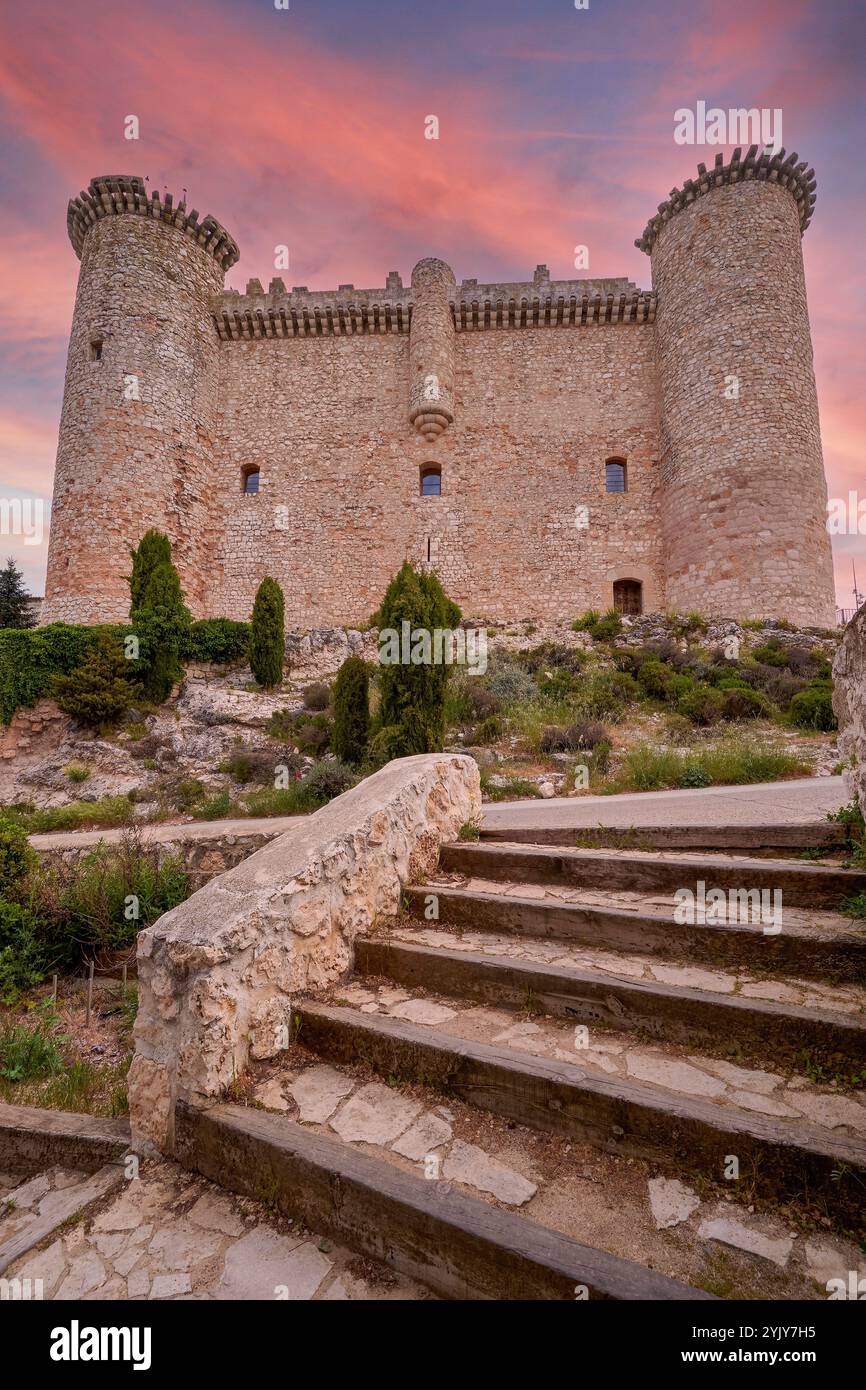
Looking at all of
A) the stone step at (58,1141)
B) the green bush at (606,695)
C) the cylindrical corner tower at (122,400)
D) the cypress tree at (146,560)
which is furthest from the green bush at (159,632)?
the stone step at (58,1141)

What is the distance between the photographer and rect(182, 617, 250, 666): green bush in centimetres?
1432

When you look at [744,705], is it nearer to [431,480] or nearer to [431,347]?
[431,480]

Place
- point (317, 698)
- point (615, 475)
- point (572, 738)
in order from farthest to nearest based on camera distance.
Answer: point (615, 475), point (317, 698), point (572, 738)

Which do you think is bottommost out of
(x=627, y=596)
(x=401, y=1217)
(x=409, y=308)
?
(x=401, y=1217)

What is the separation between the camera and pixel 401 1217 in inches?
68.3

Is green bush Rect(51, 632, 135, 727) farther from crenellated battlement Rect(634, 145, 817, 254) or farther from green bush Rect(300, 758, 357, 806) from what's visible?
crenellated battlement Rect(634, 145, 817, 254)

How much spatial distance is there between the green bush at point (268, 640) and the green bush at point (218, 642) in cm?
52

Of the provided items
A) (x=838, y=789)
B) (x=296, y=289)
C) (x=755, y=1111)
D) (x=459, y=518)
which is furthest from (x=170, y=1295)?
(x=296, y=289)

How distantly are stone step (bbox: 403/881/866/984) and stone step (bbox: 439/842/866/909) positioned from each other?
5.6 inches

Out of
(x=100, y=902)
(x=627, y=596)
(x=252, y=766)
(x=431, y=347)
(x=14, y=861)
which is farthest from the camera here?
(x=627, y=596)

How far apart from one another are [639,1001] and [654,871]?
0.99 metres

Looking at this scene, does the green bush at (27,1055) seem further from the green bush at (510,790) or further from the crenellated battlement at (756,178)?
the crenellated battlement at (756,178)

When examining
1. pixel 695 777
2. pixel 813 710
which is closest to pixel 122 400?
pixel 695 777
